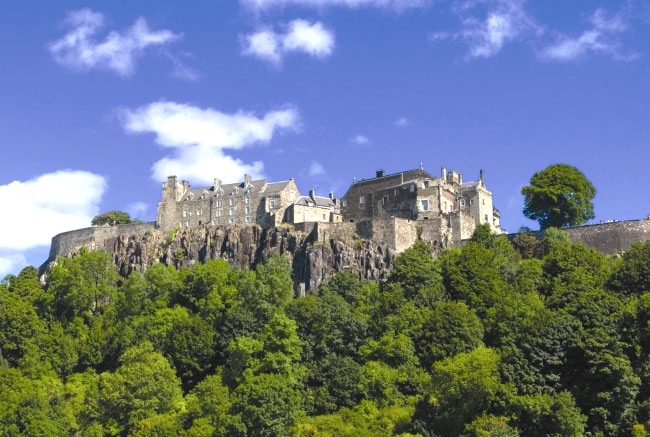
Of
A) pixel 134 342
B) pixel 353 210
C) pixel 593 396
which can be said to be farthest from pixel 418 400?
pixel 353 210

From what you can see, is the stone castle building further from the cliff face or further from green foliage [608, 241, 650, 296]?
green foliage [608, 241, 650, 296]

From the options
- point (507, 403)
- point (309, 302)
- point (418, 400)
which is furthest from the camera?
point (309, 302)

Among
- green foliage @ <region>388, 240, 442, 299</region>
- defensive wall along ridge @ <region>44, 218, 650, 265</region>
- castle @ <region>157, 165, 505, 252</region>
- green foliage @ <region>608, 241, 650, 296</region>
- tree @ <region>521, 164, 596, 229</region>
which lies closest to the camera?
A: green foliage @ <region>608, 241, 650, 296</region>

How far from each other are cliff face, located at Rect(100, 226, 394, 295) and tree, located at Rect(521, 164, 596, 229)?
1506 cm

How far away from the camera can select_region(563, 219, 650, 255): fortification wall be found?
266 feet

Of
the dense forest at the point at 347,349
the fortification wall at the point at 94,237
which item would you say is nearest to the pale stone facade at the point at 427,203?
the dense forest at the point at 347,349

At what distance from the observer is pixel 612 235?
8200cm

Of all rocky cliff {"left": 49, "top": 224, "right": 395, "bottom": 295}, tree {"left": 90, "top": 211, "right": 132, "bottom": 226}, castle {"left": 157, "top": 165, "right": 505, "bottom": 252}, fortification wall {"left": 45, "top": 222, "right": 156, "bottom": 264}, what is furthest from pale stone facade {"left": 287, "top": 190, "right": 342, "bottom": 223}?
tree {"left": 90, "top": 211, "right": 132, "bottom": 226}

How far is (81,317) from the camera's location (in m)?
80.8

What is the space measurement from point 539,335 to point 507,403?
16.4 ft

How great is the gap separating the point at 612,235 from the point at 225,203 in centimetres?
3752

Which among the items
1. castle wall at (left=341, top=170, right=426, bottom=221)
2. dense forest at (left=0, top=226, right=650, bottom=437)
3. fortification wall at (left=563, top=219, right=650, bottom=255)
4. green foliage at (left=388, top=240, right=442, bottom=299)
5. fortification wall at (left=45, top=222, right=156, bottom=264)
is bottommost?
dense forest at (left=0, top=226, right=650, bottom=437)

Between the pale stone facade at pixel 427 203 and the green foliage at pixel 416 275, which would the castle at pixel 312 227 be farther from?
the green foliage at pixel 416 275

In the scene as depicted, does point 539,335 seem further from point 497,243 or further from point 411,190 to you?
point 411,190
